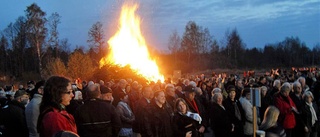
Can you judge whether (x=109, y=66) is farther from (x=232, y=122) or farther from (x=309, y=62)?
(x=309, y=62)

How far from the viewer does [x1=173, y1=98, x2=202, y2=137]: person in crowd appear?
816 centimetres

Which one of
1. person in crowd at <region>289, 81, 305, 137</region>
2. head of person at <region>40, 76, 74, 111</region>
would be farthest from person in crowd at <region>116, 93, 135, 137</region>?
head of person at <region>40, 76, 74, 111</region>

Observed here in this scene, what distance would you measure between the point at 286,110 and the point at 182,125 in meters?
3.38

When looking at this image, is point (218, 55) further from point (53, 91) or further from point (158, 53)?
point (53, 91)

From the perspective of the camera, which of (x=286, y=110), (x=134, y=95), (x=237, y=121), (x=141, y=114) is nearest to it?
(x=141, y=114)

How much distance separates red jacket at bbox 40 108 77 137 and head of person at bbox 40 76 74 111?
5.1 inches

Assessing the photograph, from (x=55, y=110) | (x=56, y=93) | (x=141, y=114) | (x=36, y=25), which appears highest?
(x=36, y=25)

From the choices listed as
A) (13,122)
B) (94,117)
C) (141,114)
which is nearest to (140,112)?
(141,114)

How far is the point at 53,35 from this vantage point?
4991 cm

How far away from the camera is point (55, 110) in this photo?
148 inches

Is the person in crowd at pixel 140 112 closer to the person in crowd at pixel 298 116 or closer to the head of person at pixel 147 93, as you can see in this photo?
the head of person at pixel 147 93

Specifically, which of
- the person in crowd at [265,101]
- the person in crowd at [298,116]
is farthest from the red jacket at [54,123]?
the person in crowd at [265,101]

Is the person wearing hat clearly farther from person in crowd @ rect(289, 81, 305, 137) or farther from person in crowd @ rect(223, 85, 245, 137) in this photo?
person in crowd @ rect(289, 81, 305, 137)

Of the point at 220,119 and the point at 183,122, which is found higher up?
the point at 183,122
